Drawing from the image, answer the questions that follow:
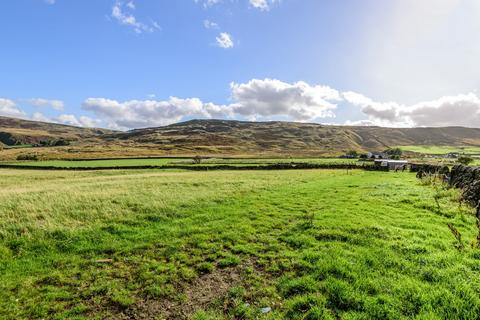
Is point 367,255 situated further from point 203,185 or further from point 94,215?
point 203,185

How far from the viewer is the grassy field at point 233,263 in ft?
22.2

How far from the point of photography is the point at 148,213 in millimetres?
15430

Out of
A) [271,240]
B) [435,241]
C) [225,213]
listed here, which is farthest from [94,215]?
[435,241]

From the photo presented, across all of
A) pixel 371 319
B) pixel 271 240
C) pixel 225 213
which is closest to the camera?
pixel 371 319

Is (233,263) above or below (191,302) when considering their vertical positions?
above

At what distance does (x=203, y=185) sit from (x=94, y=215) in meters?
13.3

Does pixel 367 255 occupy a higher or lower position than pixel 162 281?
higher

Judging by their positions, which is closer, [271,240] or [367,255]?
[367,255]

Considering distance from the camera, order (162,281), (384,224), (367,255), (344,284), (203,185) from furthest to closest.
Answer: (203,185) → (384,224) → (367,255) → (162,281) → (344,284)

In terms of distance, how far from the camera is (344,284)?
732cm

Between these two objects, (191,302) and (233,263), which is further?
(233,263)

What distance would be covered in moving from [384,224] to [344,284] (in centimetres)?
665

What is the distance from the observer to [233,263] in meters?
9.36

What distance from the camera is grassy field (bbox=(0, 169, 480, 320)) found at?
266 inches
